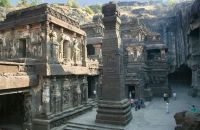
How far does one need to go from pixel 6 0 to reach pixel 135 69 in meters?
32.7

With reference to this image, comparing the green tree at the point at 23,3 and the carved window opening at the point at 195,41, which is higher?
the green tree at the point at 23,3

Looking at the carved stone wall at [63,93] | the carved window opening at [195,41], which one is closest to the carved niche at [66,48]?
the carved stone wall at [63,93]

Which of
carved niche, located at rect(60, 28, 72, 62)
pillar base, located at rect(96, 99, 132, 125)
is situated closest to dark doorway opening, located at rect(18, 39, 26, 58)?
carved niche, located at rect(60, 28, 72, 62)

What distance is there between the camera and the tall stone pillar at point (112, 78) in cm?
1351

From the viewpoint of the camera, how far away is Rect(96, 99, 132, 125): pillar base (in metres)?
13.3

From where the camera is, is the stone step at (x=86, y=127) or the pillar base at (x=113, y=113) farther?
the pillar base at (x=113, y=113)

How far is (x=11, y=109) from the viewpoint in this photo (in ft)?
56.1

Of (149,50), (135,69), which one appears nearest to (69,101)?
(135,69)

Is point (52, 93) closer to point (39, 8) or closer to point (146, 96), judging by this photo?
point (39, 8)

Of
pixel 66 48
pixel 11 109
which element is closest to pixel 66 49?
pixel 66 48

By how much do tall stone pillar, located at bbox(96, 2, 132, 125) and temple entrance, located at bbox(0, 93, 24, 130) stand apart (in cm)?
709

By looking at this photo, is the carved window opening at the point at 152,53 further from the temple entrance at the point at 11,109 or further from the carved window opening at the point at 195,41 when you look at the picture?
the temple entrance at the point at 11,109

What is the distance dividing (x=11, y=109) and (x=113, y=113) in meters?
9.25

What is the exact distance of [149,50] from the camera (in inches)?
1363
